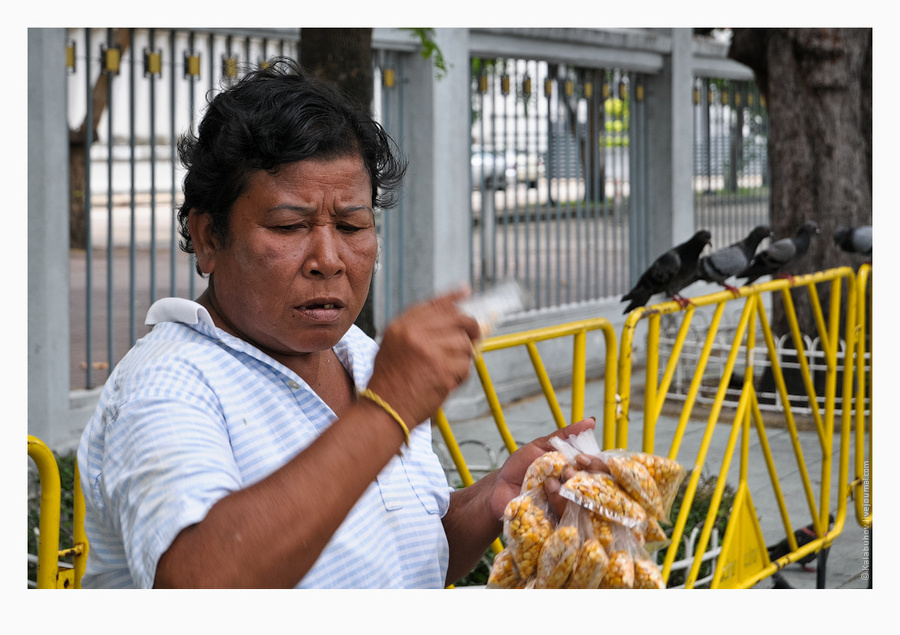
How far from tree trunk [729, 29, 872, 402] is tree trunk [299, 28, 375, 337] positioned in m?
Result: 4.38

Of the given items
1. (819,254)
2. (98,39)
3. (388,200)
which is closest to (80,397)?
(98,39)

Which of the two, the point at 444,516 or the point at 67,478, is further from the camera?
the point at 67,478

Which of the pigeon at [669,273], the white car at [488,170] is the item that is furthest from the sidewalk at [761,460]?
the white car at [488,170]

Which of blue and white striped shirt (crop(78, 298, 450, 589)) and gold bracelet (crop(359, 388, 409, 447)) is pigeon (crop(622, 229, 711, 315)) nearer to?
blue and white striped shirt (crop(78, 298, 450, 589))

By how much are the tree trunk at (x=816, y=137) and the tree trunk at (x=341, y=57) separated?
4379 millimetres

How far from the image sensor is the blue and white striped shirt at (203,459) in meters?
1.29

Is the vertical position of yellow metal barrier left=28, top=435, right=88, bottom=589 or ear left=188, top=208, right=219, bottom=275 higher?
ear left=188, top=208, right=219, bottom=275

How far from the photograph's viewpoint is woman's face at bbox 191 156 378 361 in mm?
1540

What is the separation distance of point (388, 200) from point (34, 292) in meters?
3.87

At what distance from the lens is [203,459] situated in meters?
1.31

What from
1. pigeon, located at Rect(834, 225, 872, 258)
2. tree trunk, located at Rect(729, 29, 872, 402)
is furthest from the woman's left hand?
tree trunk, located at Rect(729, 29, 872, 402)

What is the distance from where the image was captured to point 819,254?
7293 millimetres

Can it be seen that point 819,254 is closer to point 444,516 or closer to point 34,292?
point 34,292

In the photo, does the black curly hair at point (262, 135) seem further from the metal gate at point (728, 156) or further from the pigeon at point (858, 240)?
the metal gate at point (728, 156)
